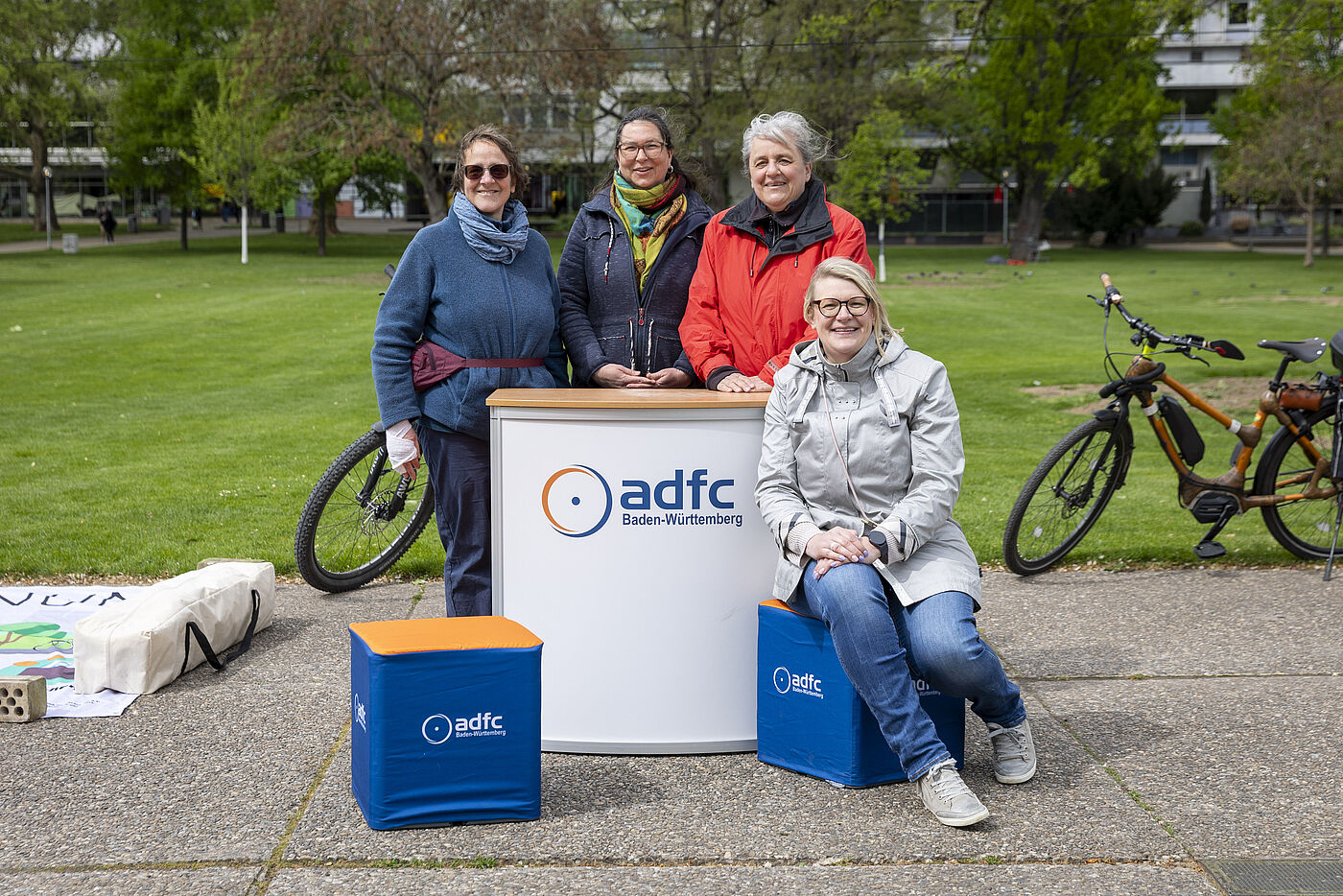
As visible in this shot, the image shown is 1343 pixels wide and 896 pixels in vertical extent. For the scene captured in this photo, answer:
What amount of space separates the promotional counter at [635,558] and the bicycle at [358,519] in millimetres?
1900

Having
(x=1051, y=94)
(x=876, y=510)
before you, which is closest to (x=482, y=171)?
(x=876, y=510)

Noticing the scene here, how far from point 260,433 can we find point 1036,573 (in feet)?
24.1

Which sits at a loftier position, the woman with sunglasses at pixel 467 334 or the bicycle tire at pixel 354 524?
the woman with sunglasses at pixel 467 334

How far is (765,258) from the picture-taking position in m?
4.47

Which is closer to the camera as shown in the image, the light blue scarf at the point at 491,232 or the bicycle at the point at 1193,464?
the light blue scarf at the point at 491,232

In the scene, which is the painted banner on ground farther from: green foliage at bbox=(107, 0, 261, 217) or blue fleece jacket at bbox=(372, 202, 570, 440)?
green foliage at bbox=(107, 0, 261, 217)

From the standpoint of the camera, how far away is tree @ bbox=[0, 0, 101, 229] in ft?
163

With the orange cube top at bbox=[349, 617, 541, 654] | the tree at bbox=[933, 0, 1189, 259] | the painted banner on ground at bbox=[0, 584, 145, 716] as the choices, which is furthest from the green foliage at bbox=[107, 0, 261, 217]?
the orange cube top at bbox=[349, 617, 541, 654]

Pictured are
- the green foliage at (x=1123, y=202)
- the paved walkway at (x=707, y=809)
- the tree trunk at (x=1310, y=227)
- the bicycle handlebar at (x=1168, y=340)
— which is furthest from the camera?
the green foliage at (x=1123, y=202)

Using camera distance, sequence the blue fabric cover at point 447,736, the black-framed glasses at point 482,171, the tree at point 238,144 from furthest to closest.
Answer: the tree at point 238,144 → the black-framed glasses at point 482,171 → the blue fabric cover at point 447,736

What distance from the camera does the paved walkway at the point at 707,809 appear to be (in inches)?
130

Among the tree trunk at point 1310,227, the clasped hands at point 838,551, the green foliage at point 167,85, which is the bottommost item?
the clasped hands at point 838,551

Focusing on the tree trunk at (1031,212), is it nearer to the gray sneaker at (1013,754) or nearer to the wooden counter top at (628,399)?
the wooden counter top at (628,399)

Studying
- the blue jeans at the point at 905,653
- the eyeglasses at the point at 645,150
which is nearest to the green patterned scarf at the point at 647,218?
the eyeglasses at the point at 645,150
